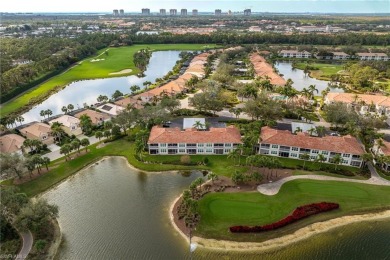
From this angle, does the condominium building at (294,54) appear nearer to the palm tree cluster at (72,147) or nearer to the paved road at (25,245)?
the palm tree cluster at (72,147)

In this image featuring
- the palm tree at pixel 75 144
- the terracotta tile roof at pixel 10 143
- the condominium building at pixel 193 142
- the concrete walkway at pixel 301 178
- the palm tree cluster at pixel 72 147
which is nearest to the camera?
the concrete walkway at pixel 301 178

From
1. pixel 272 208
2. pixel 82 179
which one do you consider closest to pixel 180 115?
pixel 82 179

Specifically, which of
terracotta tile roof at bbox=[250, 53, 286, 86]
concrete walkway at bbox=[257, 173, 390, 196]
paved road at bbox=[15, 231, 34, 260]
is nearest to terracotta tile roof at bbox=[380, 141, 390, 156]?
concrete walkway at bbox=[257, 173, 390, 196]

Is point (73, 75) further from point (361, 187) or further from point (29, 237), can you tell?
point (361, 187)

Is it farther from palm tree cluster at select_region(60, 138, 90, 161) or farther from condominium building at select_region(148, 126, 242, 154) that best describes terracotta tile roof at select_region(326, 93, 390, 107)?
palm tree cluster at select_region(60, 138, 90, 161)

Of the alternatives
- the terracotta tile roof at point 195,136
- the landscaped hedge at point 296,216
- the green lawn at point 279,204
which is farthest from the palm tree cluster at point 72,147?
the landscaped hedge at point 296,216

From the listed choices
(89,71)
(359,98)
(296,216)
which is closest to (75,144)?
(296,216)
